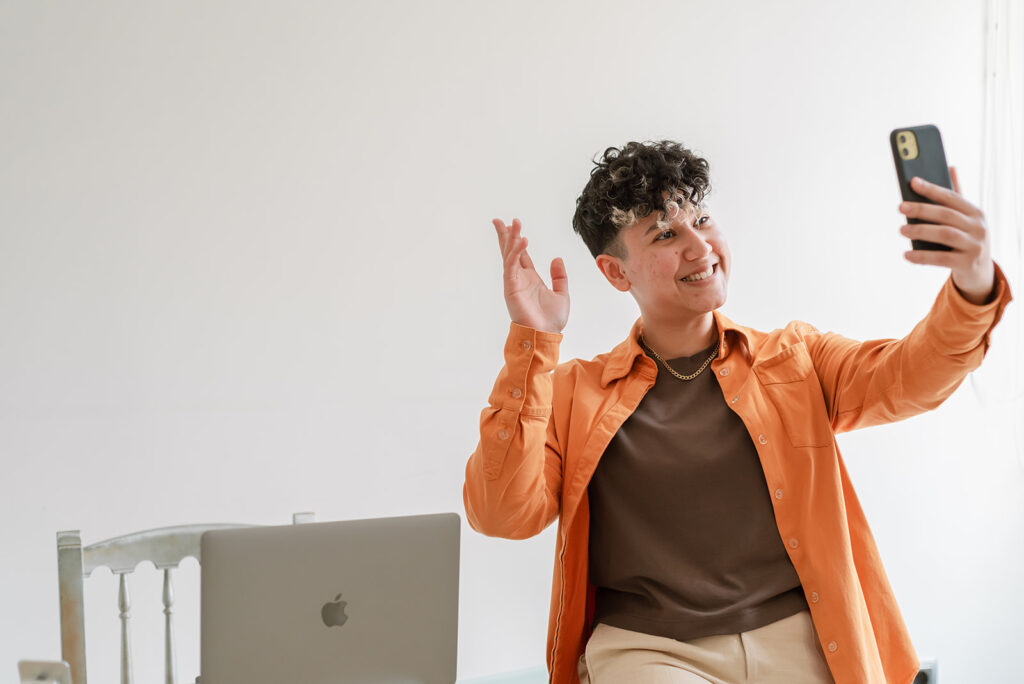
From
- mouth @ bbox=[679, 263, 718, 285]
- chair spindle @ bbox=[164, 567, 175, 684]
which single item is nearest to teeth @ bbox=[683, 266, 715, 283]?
mouth @ bbox=[679, 263, 718, 285]

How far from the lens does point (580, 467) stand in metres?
1.50

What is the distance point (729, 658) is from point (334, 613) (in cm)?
62

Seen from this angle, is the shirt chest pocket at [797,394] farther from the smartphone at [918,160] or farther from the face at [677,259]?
the smartphone at [918,160]

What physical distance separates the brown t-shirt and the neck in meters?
0.11

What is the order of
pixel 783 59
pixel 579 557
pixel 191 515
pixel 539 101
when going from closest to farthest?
pixel 579 557, pixel 191 515, pixel 539 101, pixel 783 59

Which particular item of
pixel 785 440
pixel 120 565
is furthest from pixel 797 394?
pixel 120 565

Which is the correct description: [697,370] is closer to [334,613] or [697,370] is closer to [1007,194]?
[334,613]

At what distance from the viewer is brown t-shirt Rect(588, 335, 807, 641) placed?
4.55ft


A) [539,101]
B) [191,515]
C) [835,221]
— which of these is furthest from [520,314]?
[835,221]

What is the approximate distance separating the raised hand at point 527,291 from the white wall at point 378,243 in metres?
0.74

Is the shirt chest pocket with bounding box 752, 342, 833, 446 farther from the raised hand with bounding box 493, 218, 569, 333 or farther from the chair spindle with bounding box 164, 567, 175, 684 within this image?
the chair spindle with bounding box 164, 567, 175, 684

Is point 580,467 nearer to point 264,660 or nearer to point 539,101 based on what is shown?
point 264,660

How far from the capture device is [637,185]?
61.1 inches

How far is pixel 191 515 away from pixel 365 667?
89 cm
